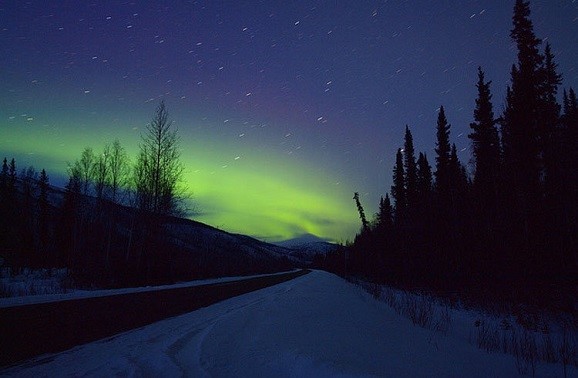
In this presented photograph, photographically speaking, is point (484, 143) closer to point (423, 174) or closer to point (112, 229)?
point (423, 174)

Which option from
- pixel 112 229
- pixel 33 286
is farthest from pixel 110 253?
pixel 33 286

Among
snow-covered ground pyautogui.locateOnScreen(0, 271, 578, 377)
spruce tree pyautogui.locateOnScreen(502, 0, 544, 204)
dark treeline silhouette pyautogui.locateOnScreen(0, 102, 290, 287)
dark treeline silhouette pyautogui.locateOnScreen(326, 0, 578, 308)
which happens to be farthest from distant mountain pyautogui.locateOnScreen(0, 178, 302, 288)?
spruce tree pyautogui.locateOnScreen(502, 0, 544, 204)

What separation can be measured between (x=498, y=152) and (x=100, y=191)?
42137 millimetres

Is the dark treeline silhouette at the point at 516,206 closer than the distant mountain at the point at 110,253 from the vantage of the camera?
Yes

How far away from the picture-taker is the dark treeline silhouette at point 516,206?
56.3 feet

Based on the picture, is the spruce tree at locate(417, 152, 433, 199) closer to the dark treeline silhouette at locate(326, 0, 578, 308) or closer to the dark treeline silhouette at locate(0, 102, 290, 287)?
the dark treeline silhouette at locate(326, 0, 578, 308)

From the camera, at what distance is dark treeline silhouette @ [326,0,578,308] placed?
17.2 metres

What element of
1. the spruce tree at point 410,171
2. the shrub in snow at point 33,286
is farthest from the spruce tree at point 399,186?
the shrub in snow at point 33,286

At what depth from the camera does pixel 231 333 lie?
6.93m

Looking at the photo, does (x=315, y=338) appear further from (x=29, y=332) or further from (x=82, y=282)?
(x=82, y=282)

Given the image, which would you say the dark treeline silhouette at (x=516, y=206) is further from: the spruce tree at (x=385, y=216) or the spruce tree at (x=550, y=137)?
the spruce tree at (x=385, y=216)

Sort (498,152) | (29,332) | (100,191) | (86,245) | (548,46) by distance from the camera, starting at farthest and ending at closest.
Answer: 1. (86,245)
2. (100,191)
3. (498,152)
4. (548,46)
5. (29,332)

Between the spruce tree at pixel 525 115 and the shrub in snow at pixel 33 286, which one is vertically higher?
the spruce tree at pixel 525 115

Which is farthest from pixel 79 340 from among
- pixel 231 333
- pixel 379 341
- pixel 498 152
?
pixel 498 152
